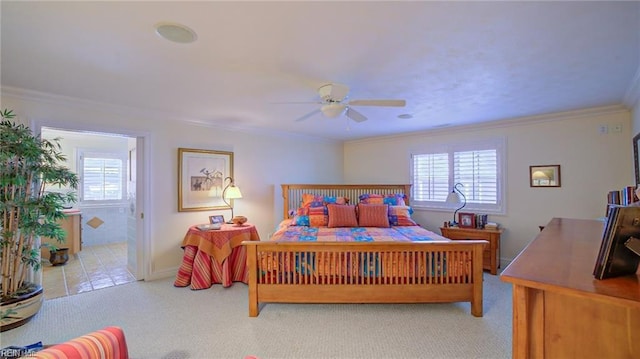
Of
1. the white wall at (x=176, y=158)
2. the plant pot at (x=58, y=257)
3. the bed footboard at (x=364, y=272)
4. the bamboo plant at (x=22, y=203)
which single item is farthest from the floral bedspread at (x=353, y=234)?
the plant pot at (x=58, y=257)

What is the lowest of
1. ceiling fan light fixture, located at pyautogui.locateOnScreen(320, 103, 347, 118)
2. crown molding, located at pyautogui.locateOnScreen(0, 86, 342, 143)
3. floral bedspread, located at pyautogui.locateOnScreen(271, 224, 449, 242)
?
floral bedspread, located at pyautogui.locateOnScreen(271, 224, 449, 242)

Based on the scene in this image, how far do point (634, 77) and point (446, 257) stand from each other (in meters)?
2.39

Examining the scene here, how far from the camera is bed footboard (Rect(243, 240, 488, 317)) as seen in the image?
2871 millimetres

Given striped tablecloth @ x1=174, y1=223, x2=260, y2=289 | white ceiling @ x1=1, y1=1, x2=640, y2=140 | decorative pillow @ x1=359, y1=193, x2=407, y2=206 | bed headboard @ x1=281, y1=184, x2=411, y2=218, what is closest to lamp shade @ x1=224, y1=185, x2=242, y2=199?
striped tablecloth @ x1=174, y1=223, x2=260, y2=289

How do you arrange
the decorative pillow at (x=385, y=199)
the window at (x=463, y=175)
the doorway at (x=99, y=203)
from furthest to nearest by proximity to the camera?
the decorative pillow at (x=385, y=199) < the window at (x=463, y=175) < the doorway at (x=99, y=203)

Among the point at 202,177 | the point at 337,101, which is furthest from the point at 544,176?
the point at 202,177

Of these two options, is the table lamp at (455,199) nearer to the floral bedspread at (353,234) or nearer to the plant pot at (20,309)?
the floral bedspread at (353,234)

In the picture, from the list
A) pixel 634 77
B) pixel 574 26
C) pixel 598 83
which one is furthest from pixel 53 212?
pixel 634 77

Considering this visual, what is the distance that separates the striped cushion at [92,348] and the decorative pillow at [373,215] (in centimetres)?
342

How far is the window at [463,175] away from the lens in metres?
4.61

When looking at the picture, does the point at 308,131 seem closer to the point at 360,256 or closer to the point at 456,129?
the point at 456,129

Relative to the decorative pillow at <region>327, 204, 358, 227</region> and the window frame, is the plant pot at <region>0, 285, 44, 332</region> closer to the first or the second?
the decorative pillow at <region>327, 204, 358, 227</region>

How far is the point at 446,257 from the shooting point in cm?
290

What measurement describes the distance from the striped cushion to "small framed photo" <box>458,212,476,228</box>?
14.9 ft
